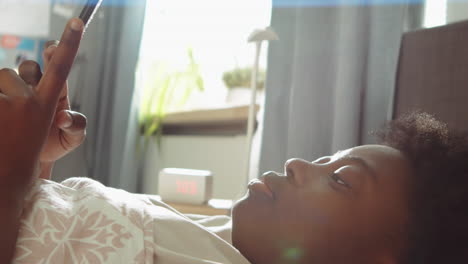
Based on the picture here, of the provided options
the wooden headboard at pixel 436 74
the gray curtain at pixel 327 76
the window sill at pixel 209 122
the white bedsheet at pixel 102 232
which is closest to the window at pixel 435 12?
the gray curtain at pixel 327 76

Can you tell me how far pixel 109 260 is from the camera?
48cm

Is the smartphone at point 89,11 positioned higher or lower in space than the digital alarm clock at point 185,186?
higher

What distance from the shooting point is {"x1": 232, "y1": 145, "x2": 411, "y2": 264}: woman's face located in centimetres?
60

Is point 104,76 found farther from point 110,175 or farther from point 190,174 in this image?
point 190,174

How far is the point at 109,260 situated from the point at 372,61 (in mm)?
1116

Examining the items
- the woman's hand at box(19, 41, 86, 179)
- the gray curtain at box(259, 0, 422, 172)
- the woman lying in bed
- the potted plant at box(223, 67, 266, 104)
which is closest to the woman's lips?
the woman lying in bed

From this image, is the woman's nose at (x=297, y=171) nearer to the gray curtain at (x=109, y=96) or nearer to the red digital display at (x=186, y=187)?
the red digital display at (x=186, y=187)

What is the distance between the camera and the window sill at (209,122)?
182 cm

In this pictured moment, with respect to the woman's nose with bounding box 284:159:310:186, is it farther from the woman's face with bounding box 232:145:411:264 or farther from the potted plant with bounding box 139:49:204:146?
the potted plant with bounding box 139:49:204:146

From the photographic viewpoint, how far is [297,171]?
0.67 metres

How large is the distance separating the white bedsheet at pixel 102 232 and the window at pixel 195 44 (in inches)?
60.3

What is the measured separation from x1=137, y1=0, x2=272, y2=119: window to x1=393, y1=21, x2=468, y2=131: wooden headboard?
3.05 ft

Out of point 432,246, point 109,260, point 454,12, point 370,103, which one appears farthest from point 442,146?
point 454,12

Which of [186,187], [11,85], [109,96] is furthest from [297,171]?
[109,96]
